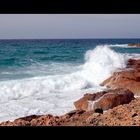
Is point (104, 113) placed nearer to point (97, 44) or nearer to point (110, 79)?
point (110, 79)

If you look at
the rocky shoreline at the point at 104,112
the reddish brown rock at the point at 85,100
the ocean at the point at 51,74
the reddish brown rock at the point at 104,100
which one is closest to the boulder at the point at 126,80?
the rocky shoreline at the point at 104,112

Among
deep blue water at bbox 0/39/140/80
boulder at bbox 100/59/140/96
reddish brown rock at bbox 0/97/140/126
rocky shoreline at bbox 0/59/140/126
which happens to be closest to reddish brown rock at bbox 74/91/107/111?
rocky shoreline at bbox 0/59/140/126

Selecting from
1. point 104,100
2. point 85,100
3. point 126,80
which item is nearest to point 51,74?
point 126,80

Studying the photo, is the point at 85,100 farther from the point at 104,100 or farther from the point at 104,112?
the point at 104,112

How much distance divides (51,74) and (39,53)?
3.60 meters

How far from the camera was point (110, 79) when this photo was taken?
666 cm

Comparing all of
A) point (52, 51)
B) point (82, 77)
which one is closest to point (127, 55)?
point (82, 77)

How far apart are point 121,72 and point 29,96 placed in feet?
6.39

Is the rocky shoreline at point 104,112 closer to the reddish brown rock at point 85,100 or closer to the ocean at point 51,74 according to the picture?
the reddish brown rock at point 85,100

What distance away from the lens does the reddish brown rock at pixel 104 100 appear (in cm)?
499

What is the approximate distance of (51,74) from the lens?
301 inches

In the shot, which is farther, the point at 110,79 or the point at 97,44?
the point at 97,44

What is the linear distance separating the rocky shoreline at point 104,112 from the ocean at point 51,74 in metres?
0.22
